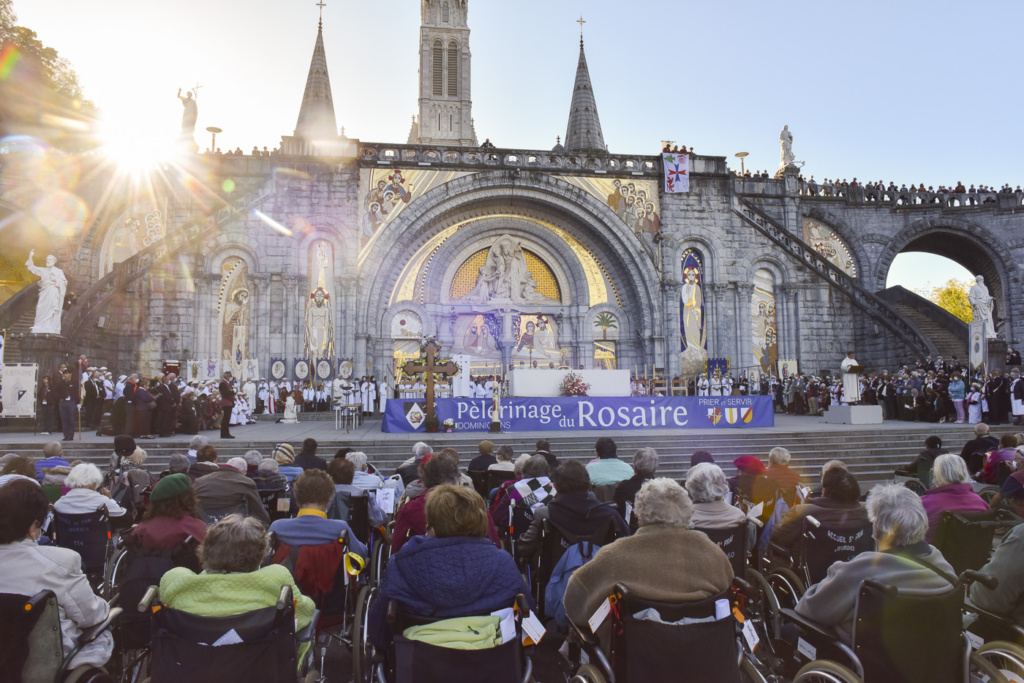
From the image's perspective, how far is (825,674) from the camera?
11.0 ft

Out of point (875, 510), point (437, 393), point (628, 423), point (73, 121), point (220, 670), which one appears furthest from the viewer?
point (73, 121)

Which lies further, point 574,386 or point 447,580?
point 574,386

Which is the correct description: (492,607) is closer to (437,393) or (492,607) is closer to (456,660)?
(456,660)

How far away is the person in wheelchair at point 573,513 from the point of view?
15.1 feet

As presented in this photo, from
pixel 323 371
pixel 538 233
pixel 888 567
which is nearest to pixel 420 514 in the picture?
pixel 888 567

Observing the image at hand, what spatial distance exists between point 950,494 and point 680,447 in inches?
368

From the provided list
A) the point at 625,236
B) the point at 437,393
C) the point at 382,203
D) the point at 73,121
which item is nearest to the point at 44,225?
the point at 73,121

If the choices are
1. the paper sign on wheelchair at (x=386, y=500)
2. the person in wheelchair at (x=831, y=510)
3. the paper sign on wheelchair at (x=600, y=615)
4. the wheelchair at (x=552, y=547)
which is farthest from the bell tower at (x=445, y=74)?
the paper sign on wheelchair at (x=600, y=615)

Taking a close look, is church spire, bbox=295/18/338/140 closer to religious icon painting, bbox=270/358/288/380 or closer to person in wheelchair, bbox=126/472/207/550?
religious icon painting, bbox=270/358/288/380

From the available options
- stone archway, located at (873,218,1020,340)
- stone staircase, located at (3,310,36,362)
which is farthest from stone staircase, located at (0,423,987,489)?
stone archway, located at (873,218,1020,340)

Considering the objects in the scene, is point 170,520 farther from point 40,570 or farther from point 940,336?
point 940,336

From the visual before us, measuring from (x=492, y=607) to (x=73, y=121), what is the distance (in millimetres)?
32764

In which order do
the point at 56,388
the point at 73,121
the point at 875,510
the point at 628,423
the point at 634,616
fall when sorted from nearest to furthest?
1. the point at 634,616
2. the point at 875,510
3. the point at 56,388
4. the point at 628,423
5. the point at 73,121

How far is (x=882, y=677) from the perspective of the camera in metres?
3.28
